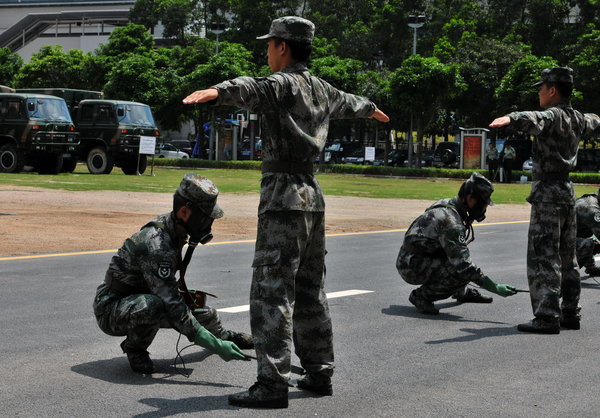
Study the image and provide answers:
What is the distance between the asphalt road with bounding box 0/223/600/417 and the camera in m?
5.16

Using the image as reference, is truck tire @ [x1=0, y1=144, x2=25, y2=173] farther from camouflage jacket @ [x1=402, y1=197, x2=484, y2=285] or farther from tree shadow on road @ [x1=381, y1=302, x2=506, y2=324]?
camouflage jacket @ [x1=402, y1=197, x2=484, y2=285]

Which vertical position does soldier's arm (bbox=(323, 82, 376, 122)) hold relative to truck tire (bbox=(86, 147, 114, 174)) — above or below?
above

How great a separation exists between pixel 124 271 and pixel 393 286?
468 cm

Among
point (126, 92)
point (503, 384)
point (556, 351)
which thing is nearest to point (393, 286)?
point (556, 351)

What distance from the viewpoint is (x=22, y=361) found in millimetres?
5977

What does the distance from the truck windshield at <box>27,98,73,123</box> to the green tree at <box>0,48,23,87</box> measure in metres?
35.0

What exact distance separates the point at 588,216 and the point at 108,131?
25411mm

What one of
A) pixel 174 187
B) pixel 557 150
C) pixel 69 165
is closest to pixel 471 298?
pixel 557 150

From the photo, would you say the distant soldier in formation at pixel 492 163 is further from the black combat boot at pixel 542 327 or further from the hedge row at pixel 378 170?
the black combat boot at pixel 542 327

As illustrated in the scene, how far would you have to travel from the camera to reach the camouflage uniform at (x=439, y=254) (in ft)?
26.4

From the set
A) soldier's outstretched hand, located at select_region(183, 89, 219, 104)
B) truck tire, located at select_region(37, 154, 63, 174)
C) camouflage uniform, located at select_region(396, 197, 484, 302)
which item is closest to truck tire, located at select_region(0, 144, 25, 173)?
truck tire, located at select_region(37, 154, 63, 174)

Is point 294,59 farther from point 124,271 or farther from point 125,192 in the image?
point 125,192

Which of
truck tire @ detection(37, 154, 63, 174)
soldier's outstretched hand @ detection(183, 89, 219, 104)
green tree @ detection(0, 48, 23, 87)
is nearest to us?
soldier's outstretched hand @ detection(183, 89, 219, 104)

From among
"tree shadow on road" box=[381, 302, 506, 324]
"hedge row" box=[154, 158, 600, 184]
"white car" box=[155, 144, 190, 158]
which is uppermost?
"white car" box=[155, 144, 190, 158]
